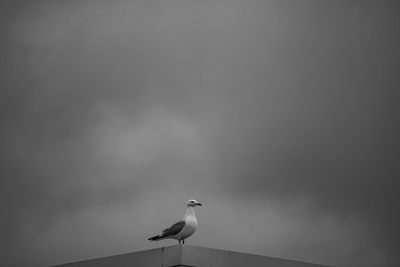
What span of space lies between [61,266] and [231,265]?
7785 mm

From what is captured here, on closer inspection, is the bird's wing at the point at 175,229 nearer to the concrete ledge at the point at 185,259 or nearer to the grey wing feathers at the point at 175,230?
the grey wing feathers at the point at 175,230

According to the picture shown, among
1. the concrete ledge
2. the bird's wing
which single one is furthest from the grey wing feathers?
the concrete ledge

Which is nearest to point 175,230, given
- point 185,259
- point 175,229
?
point 175,229

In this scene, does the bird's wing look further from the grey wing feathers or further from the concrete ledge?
the concrete ledge

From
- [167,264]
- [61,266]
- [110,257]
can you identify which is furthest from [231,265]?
[61,266]

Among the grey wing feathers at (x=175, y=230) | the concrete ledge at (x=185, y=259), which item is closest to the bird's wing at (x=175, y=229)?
the grey wing feathers at (x=175, y=230)

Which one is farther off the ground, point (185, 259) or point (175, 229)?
point (175, 229)

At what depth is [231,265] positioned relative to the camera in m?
26.1

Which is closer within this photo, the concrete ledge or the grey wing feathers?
the concrete ledge

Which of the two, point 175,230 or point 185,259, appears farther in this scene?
point 175,230

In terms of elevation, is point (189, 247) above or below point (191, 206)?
below

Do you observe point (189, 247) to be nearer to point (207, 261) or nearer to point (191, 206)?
point (207, 261)

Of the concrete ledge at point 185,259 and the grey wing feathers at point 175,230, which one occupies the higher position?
the grey wing feathers at point 175,230

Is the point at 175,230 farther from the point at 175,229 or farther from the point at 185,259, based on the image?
the point at 185,259
